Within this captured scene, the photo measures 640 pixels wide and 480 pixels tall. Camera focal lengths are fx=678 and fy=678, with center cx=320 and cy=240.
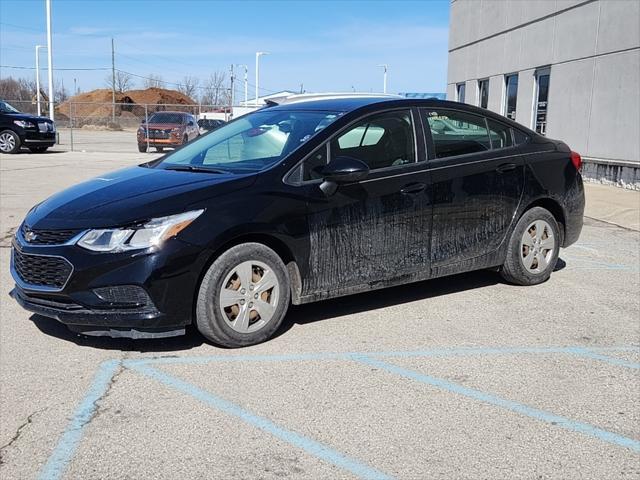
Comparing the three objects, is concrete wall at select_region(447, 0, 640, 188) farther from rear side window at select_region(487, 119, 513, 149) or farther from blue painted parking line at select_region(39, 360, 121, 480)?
blue painted parking line at select_region(39, 360, 121, 480)

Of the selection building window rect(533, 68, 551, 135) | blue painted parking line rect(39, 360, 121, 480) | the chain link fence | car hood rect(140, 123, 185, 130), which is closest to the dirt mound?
the chain link fence

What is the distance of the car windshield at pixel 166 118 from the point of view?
2778 centimetres

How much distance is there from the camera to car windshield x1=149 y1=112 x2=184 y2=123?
27.8 m

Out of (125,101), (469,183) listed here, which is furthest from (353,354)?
(125,101)

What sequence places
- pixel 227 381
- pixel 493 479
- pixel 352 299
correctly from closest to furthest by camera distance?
pixel 493 479, pixel 227 381, pixel 352 299

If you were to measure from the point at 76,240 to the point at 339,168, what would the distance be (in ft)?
5.95

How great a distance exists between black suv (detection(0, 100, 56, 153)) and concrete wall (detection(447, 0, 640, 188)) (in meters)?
15.7

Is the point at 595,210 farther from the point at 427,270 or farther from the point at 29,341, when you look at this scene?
the point at 29,341

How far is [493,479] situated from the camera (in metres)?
3.04

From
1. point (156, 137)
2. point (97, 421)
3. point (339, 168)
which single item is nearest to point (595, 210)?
point (339, 168)

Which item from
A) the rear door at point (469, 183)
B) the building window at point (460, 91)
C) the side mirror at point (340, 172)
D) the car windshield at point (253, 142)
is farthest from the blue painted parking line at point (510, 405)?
the building window at point (460, 91)

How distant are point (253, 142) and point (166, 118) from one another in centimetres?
2368

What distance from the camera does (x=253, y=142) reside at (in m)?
5.38

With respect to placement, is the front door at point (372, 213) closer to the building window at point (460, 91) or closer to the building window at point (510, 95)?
the building window at point (510, 95)
